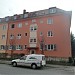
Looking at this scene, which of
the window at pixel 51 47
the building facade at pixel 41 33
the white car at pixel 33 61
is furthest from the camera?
the window at pixel 51 47

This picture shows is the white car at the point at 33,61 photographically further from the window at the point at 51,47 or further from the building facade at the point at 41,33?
the window at the point at 51,47

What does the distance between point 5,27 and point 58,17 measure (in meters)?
18.4

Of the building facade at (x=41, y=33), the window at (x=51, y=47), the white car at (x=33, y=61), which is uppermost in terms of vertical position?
the building facade at (x=41, y=33)

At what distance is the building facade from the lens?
39906mm

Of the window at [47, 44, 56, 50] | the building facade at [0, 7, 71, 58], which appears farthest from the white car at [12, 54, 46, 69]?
the window at [47, 44, 56, 50]

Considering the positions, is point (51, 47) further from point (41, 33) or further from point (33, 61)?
point (33, 61)

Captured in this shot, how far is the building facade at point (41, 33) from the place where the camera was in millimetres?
39906

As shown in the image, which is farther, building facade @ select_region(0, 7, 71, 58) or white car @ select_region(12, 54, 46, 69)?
building facade @ select_region(0, 7, 71, 58)

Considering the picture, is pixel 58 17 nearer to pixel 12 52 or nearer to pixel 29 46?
pixel 29 46

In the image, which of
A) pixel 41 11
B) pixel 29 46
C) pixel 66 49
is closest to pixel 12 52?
pixel 29 46

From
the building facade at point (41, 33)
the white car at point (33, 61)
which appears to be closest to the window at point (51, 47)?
the building facade at point (41, 33)

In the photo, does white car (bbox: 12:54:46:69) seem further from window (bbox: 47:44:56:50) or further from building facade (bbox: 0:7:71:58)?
window (bbox: 47:44:56:50)

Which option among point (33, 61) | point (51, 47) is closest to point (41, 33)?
point (51, 47)

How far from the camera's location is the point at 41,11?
151 ft
